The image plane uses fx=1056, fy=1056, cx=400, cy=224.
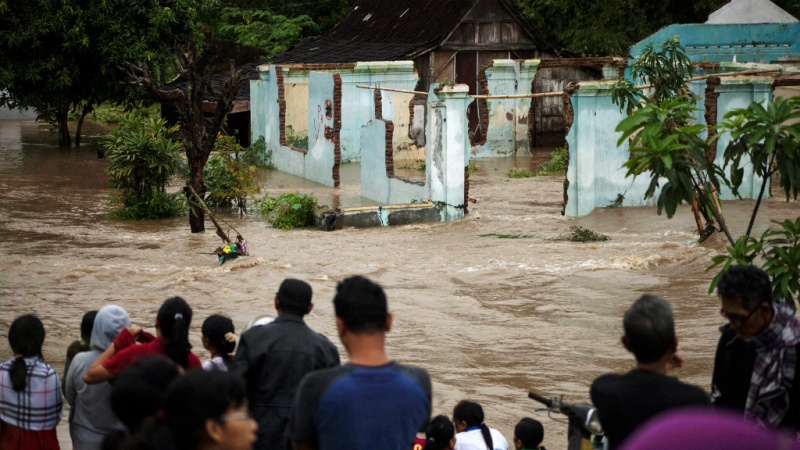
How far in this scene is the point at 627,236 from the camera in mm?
16234

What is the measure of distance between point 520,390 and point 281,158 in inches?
734

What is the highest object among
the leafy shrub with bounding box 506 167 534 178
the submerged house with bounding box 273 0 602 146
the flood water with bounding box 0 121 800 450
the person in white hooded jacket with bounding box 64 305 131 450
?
the submerged house with bounding box 273 0 602 146

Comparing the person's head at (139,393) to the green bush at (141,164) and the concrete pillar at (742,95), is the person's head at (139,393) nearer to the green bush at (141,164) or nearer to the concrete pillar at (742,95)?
the green bush at (141,164)

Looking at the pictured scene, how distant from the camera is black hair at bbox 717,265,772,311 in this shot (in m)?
4.11

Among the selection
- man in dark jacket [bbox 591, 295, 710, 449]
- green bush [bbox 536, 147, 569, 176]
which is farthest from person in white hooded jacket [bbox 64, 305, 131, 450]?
green bush [bbox 536, 147, 569, 176]

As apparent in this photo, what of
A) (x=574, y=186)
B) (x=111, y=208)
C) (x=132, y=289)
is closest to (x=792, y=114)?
(x=132, y=289)

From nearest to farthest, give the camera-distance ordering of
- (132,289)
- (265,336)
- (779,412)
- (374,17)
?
1. (779,412)
2. (265,336)
3. (132,289)
4. (374,17)

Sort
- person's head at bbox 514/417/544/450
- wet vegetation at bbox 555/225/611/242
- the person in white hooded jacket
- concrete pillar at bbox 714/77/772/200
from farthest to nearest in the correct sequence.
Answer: concrete pillar at bbox 714/77/772/200
wet vegetation at bbox 555/225/611/242
person's head at bbox 514/417/544/450
the person in white hooded jacket

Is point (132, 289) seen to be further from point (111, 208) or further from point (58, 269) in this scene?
point (111, 208)

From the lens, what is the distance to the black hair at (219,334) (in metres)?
5.06

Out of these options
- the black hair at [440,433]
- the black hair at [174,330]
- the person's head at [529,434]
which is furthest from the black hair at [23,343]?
the person's head at [529,434]

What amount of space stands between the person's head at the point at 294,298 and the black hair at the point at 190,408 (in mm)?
1307

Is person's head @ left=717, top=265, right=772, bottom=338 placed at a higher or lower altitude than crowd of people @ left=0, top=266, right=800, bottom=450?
higher

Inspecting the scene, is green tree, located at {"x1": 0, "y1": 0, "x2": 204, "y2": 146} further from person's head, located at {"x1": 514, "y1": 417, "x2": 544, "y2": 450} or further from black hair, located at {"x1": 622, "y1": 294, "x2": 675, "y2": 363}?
black hair, located at {"x1": 622, "y1": 294, "x2": 675, "y2": 363}
